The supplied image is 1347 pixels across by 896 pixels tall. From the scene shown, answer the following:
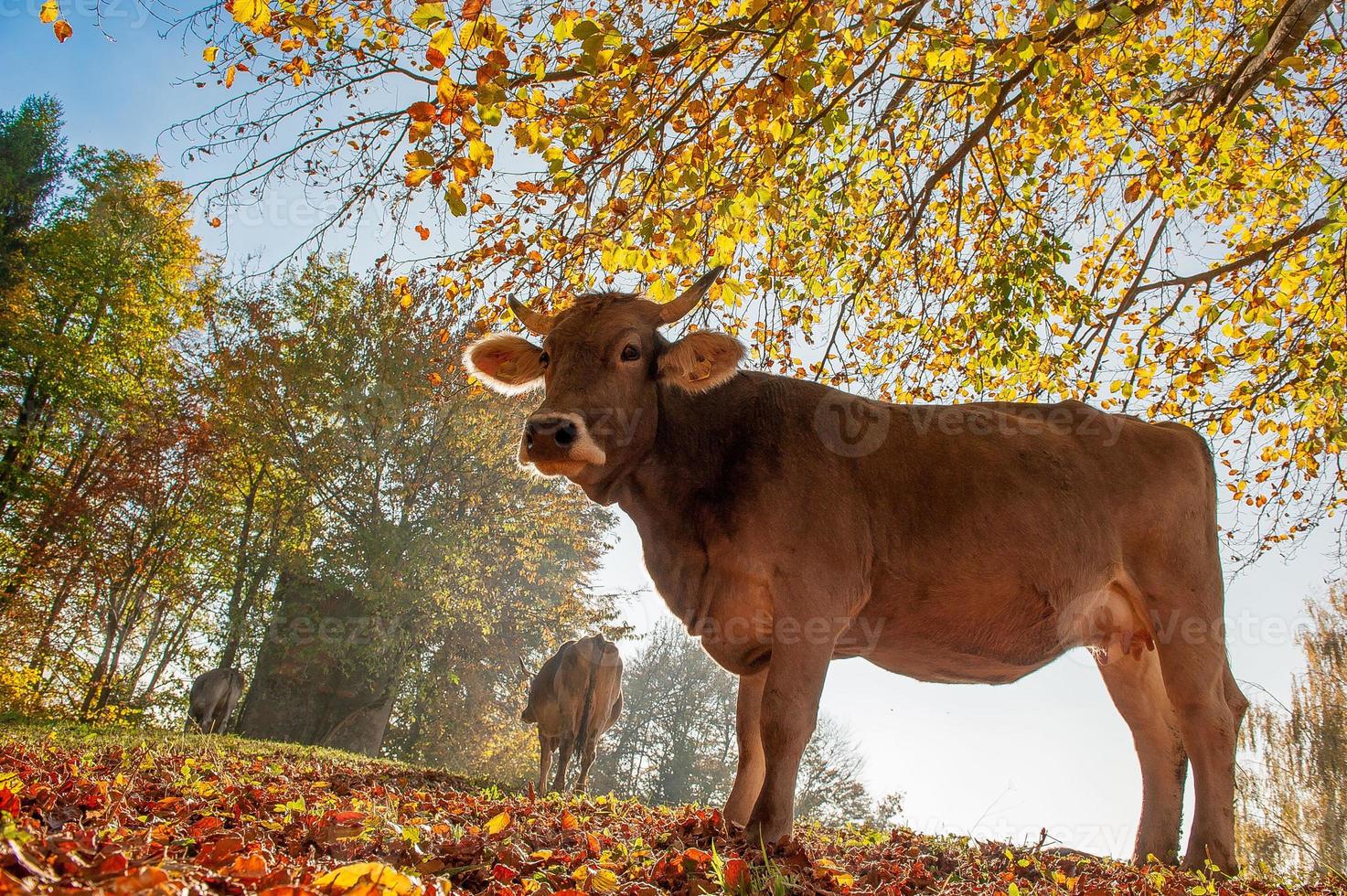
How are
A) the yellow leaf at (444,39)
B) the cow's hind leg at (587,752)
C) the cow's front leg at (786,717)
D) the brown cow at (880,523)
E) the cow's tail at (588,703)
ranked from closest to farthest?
the cow's front leg at (786,717) → the yellow leaf at (444,39) → the brown cow at (880,523) → the cow's hind leg at (587,752) → the cow's tail at (588,703)

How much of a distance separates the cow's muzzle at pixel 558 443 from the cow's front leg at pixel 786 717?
1.35m

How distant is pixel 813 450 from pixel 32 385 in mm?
27193

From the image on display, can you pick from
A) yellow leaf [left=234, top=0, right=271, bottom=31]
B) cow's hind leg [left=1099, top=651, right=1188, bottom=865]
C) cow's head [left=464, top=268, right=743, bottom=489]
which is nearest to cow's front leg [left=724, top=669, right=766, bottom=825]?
cow's head [left=464, top=268, right=743, bottom=489]

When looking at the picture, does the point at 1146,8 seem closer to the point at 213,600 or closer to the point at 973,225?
the point at 973,225

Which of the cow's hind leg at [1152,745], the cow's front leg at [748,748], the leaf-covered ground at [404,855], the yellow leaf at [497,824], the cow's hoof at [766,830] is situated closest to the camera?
the leaf-covered ground at [404,855]

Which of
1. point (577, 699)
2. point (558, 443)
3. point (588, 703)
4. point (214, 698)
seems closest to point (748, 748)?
point (558, 443)

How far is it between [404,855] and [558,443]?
2.28 m

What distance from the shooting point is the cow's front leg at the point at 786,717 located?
396 cm

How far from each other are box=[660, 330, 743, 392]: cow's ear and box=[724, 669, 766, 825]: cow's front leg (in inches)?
70.4

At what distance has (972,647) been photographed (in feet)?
16.9

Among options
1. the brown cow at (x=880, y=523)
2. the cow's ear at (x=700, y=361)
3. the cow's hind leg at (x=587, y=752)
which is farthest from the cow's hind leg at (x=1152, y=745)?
the cow's hind leg at (x=587, y=752)

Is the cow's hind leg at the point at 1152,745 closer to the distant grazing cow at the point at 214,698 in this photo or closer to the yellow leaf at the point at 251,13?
the yellow leaf at the point at 251,13

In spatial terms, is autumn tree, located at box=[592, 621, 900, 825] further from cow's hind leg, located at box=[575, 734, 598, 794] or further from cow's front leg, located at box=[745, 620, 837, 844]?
cow's front leg, located at box=[745, 620, 837, 844]

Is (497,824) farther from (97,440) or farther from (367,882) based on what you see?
(97,440)
